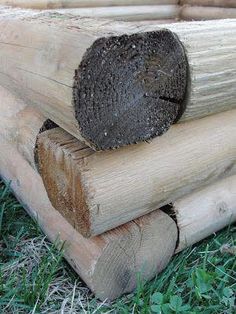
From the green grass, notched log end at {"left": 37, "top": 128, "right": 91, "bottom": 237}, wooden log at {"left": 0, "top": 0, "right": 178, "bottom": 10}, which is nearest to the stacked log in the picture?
wooden log at {"left": 0, "top": 0, "right": 178, "bottom": 10}

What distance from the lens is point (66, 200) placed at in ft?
4.87

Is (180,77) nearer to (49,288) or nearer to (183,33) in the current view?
(183,33)

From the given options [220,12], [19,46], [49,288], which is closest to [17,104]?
[19,46]

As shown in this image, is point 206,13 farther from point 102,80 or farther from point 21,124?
point 102,80

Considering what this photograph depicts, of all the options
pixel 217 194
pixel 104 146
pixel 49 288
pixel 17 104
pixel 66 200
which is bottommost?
pixel 49 288

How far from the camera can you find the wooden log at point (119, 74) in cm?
116

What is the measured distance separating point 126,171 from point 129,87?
328mm

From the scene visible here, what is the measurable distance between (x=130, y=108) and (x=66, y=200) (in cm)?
42

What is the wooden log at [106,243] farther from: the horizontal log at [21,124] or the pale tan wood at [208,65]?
the pale tan wood at [208,65]

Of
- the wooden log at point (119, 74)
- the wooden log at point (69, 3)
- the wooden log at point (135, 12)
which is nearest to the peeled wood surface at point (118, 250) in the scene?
the wooden log at point (119, 74)

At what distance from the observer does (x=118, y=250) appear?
1.55m

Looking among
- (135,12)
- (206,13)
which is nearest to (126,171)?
(135,12)

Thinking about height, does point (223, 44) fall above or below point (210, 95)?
above

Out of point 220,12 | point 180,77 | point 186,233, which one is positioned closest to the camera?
point 180,77
